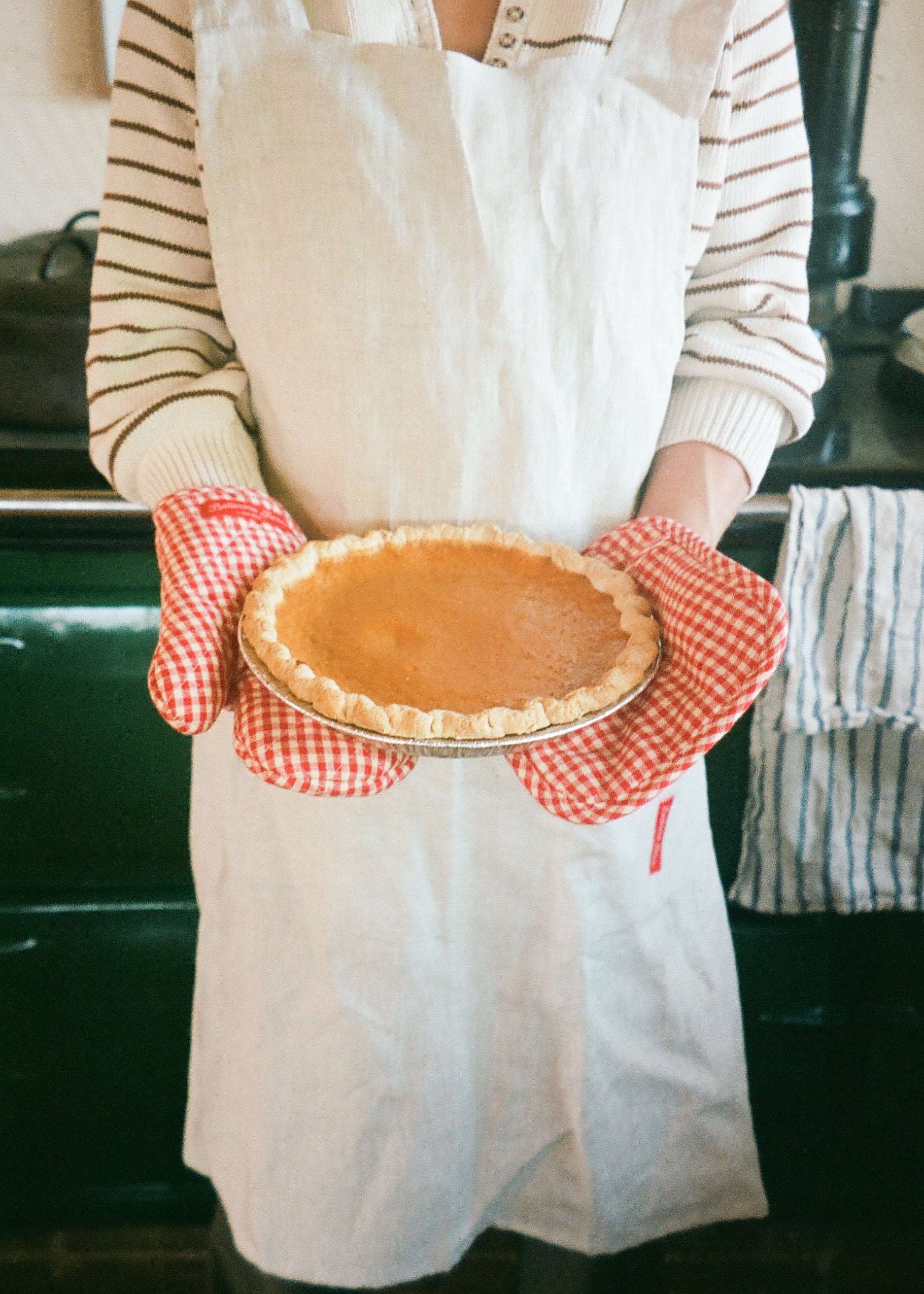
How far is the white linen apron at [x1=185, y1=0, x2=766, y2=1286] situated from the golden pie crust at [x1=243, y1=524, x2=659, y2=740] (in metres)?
0.06

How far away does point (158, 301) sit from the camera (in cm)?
90

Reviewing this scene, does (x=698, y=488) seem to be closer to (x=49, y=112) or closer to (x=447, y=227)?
(x=447, y=227)

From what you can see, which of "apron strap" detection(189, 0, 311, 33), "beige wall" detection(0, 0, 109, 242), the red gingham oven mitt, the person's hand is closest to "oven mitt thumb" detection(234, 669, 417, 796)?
the red gingham oven mitt

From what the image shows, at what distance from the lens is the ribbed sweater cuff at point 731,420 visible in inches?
35.9

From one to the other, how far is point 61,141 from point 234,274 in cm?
99

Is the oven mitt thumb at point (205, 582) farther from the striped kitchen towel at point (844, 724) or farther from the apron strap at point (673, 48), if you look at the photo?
the striped kitchen towel at point (844, 724)

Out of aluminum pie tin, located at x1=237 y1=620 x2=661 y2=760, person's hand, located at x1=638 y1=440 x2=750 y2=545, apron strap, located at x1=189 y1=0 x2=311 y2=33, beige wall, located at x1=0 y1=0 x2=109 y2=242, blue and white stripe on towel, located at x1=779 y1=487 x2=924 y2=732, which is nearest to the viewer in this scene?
aluminum pie tin, located at x1=237 y1=620 x2=661 y2=760

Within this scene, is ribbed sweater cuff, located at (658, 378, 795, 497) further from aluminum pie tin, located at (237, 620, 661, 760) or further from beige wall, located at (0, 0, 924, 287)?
beige wall, located at (0, 0, 924, 287)

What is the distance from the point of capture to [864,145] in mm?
1649

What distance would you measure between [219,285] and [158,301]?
0.24 feet

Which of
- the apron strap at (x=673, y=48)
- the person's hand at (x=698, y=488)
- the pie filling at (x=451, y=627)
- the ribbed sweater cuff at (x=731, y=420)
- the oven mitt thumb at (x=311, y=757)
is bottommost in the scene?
the oven mitt thumb at (x=311, y=757)

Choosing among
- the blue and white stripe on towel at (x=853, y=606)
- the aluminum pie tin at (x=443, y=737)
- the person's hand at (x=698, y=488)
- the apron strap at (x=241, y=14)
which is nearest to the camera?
the aluminum pie tin at (x=443, y=737)

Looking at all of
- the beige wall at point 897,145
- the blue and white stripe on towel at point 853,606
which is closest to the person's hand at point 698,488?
the blue and white stripe on towel at point 853,606

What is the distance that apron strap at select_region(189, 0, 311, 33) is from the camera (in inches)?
30.7
